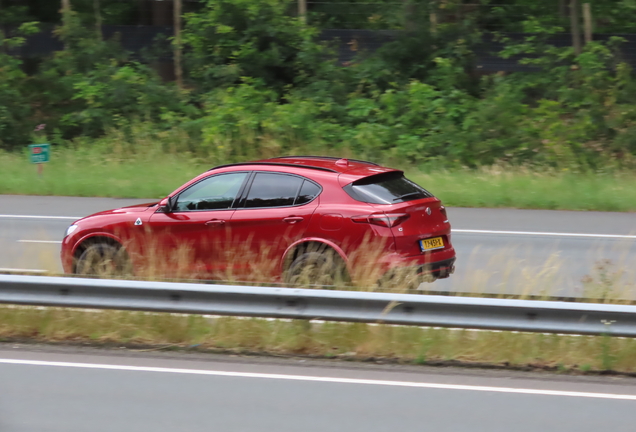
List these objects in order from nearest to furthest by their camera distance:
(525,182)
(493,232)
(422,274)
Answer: (422,274), (493,232), (525,182)

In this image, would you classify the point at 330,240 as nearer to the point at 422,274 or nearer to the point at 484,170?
the point at 422,274

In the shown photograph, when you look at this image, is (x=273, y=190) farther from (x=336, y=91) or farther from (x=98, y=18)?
(x=98, y=18)

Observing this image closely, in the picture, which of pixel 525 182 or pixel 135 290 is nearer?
pixel 135 290

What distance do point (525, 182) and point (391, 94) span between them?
6954 mm

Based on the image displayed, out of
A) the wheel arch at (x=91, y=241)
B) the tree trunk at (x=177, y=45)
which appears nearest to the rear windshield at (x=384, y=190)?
the wheel arch at (x=91, y=241)

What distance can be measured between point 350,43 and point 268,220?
1864 centimetres

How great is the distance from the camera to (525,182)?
58.0 ft

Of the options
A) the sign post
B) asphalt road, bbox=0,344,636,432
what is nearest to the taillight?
asphalt road, bbox=0,344,636,432

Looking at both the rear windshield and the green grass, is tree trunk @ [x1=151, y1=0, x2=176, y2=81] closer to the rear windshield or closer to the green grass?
the green grass

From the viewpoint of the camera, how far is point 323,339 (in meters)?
7.23

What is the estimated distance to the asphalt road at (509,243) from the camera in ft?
30.5

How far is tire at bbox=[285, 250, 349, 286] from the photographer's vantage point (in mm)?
8269

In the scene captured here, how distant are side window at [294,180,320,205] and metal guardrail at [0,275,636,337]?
1894 mm

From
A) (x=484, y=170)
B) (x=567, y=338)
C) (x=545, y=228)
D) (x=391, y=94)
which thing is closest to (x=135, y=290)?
(x=567, y=338)
